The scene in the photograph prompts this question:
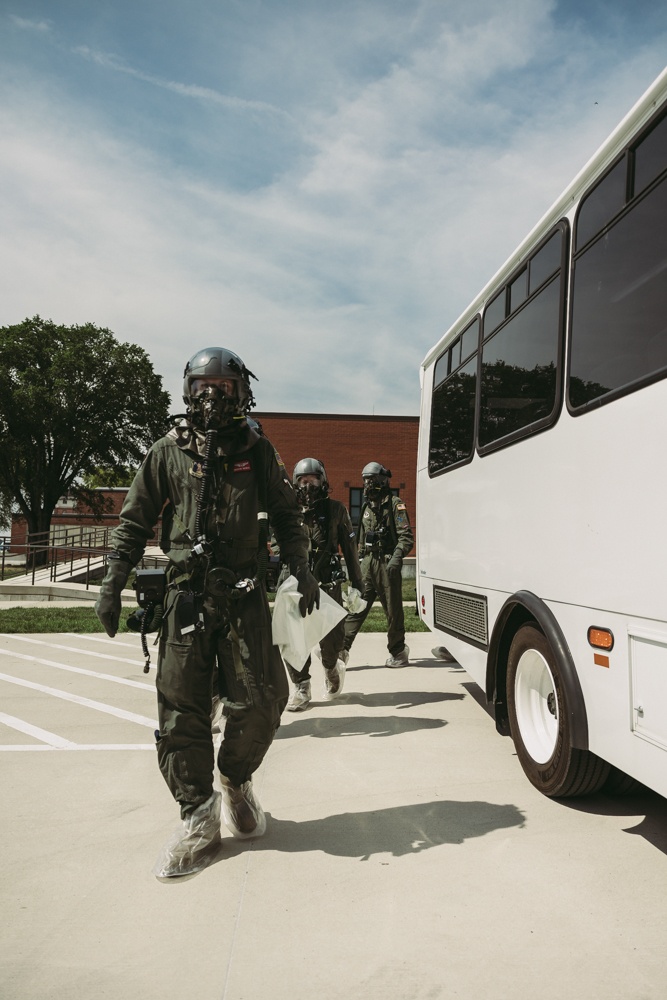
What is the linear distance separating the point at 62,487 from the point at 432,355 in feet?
102

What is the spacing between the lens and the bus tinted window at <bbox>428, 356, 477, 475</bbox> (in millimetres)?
5840

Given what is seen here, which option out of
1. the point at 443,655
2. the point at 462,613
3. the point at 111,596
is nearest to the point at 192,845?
the point at 111,596

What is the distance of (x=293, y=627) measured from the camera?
3.56 meters

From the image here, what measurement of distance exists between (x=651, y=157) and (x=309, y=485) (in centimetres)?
405

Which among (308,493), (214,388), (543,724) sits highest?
(214,388)

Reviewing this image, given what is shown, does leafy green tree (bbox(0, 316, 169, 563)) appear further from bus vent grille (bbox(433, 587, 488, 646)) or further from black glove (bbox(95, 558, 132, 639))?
black glove (bbox(95, 558, 132, 639))

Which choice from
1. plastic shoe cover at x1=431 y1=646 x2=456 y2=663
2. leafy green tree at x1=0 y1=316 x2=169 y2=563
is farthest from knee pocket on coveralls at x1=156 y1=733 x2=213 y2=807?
leafy green tree at x1=0 y1=316 x2=169 y2=563

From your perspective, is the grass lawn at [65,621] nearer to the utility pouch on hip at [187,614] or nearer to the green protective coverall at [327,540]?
the green protective coverall at [327,540]

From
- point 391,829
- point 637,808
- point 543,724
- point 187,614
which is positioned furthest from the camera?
point 543,724

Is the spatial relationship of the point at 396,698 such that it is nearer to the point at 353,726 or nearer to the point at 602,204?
the point at 353,726

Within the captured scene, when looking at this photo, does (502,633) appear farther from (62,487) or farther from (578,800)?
(62,487)

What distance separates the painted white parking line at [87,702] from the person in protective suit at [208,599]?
262 cm

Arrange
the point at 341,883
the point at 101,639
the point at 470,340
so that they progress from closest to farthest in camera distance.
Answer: the point at 341,883, the point at 470,340, the point at 101,639

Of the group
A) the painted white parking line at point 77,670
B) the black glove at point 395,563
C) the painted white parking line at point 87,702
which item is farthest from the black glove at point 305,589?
the black glove at point 395,563
